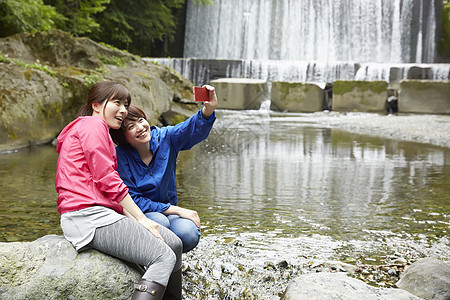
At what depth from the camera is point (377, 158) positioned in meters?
8.12

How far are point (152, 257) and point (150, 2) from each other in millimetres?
23498

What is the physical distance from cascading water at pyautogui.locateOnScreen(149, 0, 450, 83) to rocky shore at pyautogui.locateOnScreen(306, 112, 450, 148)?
5.45m

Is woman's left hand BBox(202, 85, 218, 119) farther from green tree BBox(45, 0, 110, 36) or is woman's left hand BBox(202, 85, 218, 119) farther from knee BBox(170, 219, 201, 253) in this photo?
green tree BBox(45, 0, 110, 36)

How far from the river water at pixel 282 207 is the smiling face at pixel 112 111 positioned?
1.07 meters

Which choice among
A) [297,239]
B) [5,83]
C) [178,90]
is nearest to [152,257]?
[297,239]

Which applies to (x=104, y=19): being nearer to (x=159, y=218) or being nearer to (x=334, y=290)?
(x=159, y=218)

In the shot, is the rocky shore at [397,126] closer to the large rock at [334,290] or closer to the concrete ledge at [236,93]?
the concrete ledge at [236,93]

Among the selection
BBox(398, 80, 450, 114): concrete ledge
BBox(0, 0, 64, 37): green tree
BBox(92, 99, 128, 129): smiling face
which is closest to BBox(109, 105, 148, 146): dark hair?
BBox(92, 99, 128, 129): smiling face

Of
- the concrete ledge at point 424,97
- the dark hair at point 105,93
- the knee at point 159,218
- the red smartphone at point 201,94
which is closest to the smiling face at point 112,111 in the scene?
the dark hair at point 105,93

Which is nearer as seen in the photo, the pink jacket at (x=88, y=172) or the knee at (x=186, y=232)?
the pink jacket at (x=88, y=172)

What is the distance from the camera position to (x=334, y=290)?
2.61 m

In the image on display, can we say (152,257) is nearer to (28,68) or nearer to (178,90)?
(28,68)

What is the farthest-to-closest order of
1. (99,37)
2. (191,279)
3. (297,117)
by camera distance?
(99,37)
(297,117)
(191,279)

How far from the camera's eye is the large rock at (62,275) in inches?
88.3
